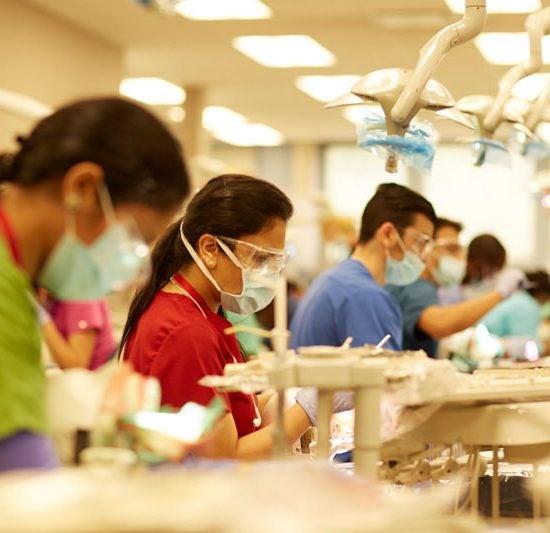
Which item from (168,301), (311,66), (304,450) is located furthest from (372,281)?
(311,66)

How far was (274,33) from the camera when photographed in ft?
25.3

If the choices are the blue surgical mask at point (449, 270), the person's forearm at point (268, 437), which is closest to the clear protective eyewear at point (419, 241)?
the person's forearm at point (268, 437)

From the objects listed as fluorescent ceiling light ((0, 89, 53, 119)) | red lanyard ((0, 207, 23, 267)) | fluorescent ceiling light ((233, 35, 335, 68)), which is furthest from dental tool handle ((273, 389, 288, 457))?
fluorescent ceiling light ((233, 35, 335, 68))

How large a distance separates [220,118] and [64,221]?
33.9 feet

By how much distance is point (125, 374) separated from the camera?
1585 mm

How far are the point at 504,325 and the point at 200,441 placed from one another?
14.3ft

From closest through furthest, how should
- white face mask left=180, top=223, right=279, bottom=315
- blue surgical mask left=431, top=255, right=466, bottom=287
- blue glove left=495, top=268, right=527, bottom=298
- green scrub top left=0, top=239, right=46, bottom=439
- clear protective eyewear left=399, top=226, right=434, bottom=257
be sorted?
green scrub top left=0, top=239, right=46, bottom=439 → white face mask left=180, top=223, right=279, bottom=315 → clear protective eyewear left=399, top=226, right=434, bottom=257 → blue glove left=495, top=268, right=527, bottom=298 → blue surgical mask left=431, top=255, right=466, bottom=287

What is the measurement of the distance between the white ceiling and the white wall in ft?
0.29

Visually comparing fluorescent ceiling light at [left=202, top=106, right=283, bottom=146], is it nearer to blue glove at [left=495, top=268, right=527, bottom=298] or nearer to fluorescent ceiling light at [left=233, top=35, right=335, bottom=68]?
fluorescent ceiling light at [left=233, top=35, right=335, bottom=68]

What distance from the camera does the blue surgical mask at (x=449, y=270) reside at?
18.2 ft

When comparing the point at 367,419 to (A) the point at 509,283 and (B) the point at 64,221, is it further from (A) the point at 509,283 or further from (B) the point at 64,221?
(A) the point at 509,283

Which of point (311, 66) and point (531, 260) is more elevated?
point (311, 66)

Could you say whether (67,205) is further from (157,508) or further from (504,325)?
(504,325)

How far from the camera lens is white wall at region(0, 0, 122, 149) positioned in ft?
22.5
